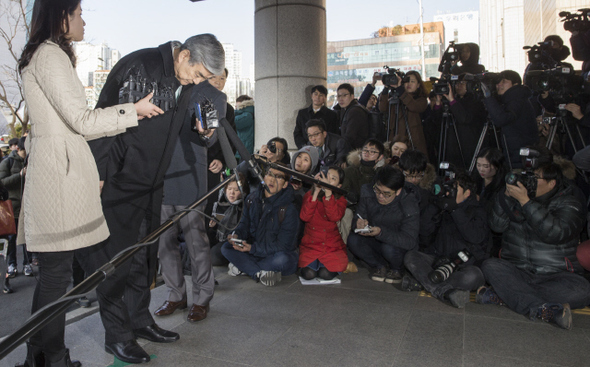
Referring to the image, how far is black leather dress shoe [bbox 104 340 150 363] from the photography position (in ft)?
8.46

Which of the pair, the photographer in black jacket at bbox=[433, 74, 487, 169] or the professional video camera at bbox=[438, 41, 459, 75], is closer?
the photographer in black jacket at bbox=[433, 74, 487, 169]

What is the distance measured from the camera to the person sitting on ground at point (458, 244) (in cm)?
380

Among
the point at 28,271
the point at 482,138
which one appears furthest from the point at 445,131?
the point at 28,271

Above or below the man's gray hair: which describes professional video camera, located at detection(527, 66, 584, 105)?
above

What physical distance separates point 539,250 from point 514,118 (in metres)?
1.74

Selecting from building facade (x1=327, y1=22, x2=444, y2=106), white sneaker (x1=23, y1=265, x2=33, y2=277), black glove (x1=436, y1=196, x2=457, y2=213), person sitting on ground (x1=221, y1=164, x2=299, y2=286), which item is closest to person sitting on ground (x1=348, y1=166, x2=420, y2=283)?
black glove (x1=436, y1=196, x2=457, y2=213)

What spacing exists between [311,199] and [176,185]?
157 cm

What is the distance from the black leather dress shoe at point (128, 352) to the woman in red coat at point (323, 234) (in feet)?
6.48

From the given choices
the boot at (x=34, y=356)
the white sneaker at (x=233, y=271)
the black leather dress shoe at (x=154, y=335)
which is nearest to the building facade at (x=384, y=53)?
the white sneaker at (x=233, y=271)

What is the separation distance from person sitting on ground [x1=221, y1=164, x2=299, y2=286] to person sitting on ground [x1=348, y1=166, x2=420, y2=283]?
0.64 metres

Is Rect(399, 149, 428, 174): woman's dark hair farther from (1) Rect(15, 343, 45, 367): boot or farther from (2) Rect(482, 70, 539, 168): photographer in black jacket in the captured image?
(1) Rect(15, 343, 45, 367): boot

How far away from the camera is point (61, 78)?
2.02 meters

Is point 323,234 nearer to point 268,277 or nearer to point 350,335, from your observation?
point 268,277

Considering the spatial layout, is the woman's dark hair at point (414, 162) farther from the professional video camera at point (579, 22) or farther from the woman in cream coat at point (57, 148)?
the woman in cream coat at point (57, 148)
